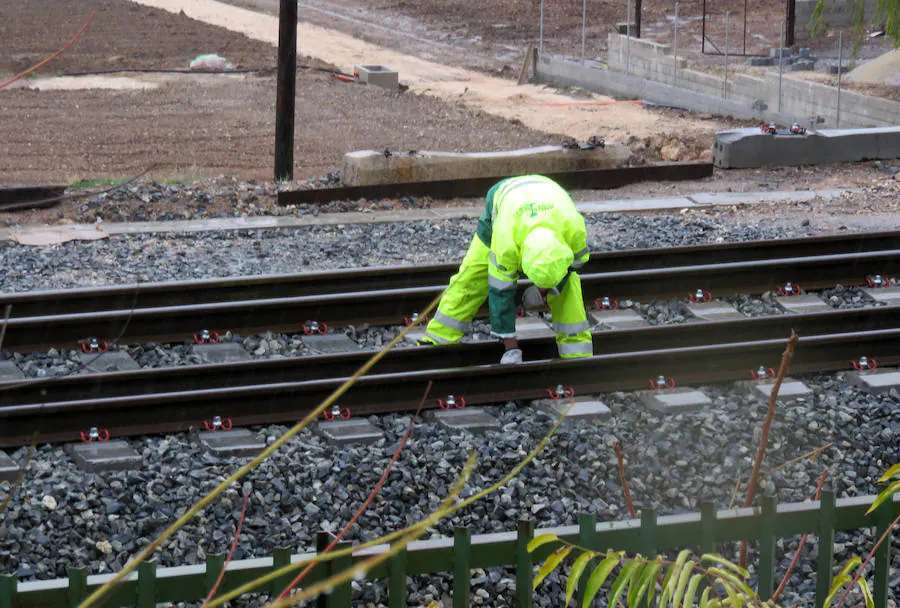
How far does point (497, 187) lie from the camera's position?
920 cm

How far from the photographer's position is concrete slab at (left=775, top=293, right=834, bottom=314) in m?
10.7

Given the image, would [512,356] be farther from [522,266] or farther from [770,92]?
[770,92]

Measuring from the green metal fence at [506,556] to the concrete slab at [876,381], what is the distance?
4.71 metres

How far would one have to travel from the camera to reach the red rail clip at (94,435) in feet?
24.9

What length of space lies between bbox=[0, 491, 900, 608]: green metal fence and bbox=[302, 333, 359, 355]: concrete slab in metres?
5.56

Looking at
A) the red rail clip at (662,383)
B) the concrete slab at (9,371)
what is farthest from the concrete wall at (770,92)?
the concrete slab at (9,371)

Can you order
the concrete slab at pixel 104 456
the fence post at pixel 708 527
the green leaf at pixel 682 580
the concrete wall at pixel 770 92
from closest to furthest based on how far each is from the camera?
the green leaf at pixel 682 580 < the fence post at pixel 708 527 < the concrete slab at pixel 104 456 < the concrete wall at pixel 770 92

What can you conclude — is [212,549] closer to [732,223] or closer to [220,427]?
[220,427]

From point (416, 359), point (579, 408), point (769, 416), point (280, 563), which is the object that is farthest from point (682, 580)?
point (416, 359)

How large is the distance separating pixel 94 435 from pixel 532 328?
3.79 metres

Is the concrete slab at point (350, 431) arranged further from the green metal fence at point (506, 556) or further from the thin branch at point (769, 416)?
the thin branch at point (769, 416)

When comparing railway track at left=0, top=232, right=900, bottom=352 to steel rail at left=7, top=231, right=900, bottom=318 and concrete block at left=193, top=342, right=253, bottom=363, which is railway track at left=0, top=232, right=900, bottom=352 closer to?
steel rail at left=7, top=231, right=900, bottom=318

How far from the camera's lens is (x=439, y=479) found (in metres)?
6.96

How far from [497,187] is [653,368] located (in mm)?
1729
